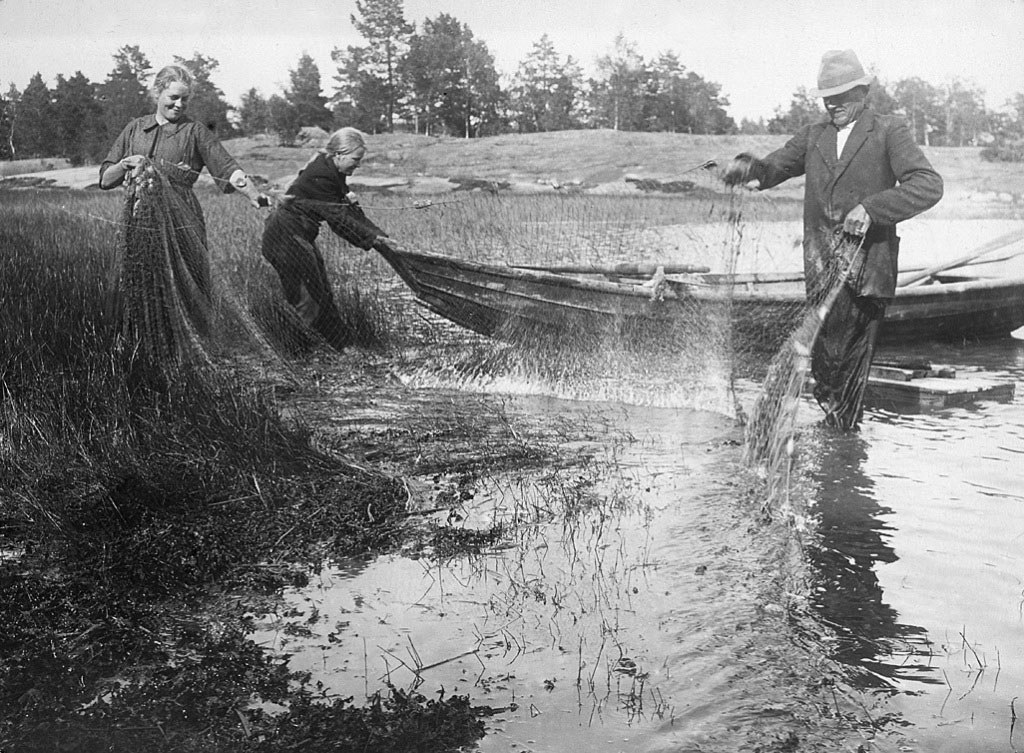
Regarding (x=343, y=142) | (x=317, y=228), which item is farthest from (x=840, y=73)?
(x=317, y=228)

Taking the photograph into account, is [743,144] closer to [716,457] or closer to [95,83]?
[716,457]

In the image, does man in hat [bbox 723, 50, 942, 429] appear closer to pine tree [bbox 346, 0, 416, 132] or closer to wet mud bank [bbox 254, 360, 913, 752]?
wet mud bank [bbox 254, 360, 913, 752]

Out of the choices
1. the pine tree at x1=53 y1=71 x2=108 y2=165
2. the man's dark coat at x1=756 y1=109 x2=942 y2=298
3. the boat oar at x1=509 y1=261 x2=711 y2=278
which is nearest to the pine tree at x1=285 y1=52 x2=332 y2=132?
the pine tree at x1=53 y1=71 x2=108 y2=165

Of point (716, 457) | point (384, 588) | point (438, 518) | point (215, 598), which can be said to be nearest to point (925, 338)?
point (716, 457)

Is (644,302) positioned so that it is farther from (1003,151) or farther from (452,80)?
(1003,151)

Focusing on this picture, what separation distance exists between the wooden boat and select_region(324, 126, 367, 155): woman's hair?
72 cm

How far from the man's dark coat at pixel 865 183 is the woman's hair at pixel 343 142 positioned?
271 centimetres

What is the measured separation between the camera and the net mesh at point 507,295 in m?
5.44

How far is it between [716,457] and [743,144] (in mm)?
2374

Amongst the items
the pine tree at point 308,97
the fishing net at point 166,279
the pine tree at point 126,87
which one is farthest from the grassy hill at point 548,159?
the fishing net at point 166,279

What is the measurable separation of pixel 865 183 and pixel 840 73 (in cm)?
56

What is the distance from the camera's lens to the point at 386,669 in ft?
9.57

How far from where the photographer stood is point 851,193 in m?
5.07

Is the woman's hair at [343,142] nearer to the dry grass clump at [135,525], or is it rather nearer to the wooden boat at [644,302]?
the wooden boat at [644,302]
